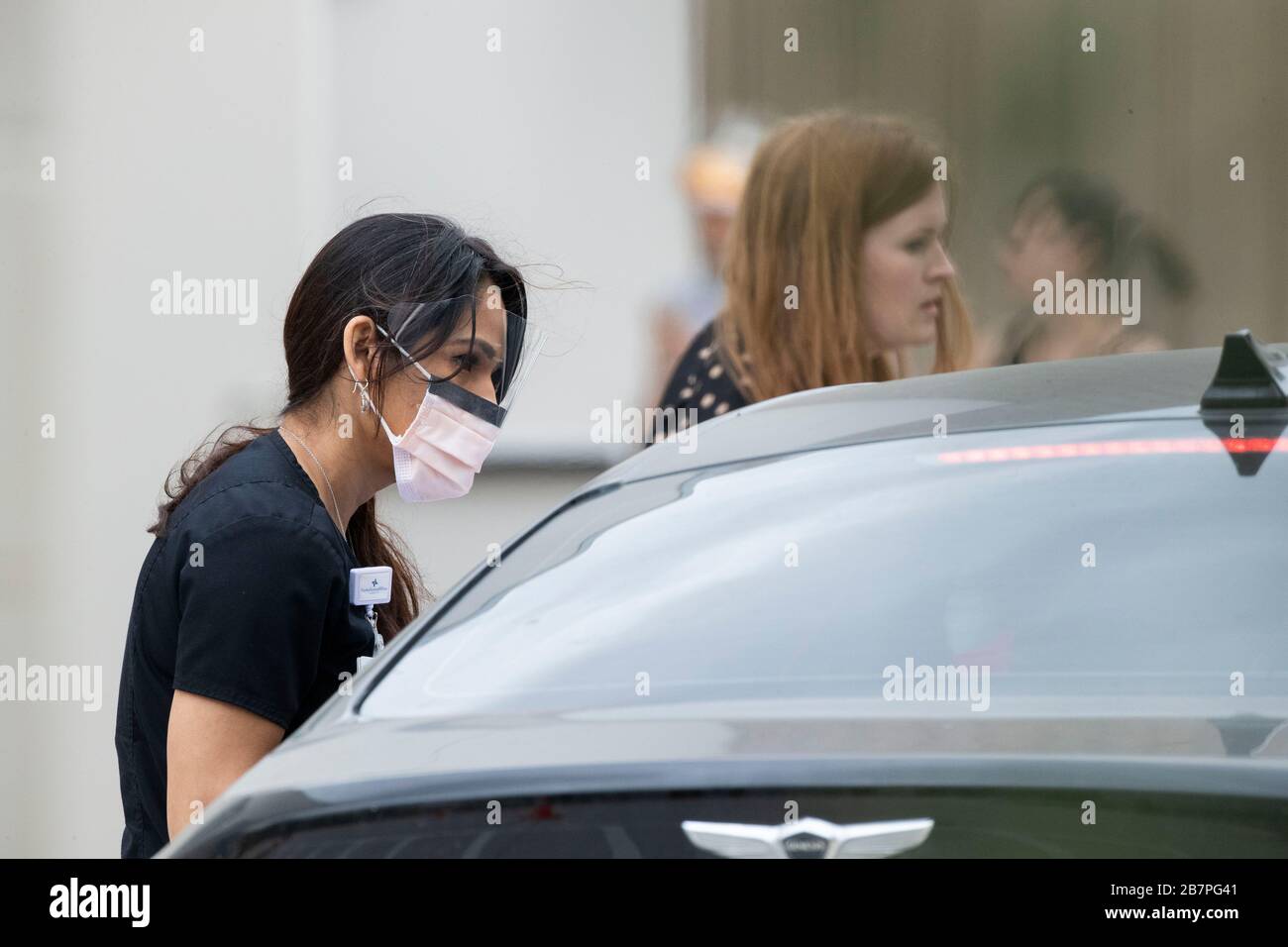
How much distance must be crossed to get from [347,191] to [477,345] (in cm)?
265

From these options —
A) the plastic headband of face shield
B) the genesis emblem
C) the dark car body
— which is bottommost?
the genesis emblem

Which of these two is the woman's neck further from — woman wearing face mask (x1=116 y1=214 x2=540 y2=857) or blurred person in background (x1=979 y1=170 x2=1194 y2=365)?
blurred person in background (x1=979 y1=170 x2=1194 y2=365)

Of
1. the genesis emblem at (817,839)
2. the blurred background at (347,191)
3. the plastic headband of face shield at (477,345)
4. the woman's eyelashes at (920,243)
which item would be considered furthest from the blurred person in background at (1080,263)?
the genesis emblem at (817,839)

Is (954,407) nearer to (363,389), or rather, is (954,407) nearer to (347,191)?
(363,389)

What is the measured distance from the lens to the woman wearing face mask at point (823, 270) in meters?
3.66

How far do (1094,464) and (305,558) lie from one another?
102 centimetres

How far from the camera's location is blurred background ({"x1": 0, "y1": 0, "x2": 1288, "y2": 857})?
4859 millimetres

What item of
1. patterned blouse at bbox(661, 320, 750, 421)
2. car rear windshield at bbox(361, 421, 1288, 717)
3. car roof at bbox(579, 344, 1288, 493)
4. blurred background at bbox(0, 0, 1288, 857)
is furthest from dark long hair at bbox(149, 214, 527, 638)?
blurred background at bbox(0, 0, 1288, 857)

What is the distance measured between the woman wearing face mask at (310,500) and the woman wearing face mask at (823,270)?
3.55 feet

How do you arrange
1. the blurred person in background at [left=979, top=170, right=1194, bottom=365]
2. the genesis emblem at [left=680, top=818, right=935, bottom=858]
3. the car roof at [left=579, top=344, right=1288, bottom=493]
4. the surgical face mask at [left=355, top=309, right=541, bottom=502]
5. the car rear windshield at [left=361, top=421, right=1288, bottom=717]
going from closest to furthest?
the genesis emblem at [left=680, top=818, right=935, bottom=858] → the car rear windshield at [left=361, top=421, right=1288, bottom=717] → the car roof at [left=579, top=344, right=1288, bottom=493] → the surgical face mask at [left=355, top=309, right=541, bottom=502] → the blurred person in background at [left=979, top=170, right=1194, bottom=365]

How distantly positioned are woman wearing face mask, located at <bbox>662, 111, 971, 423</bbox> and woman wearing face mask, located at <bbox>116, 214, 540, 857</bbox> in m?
1.08

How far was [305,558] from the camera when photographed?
7.06 feet

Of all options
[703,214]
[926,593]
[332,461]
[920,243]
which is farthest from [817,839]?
[703,214]

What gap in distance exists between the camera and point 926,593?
1.74 metres
